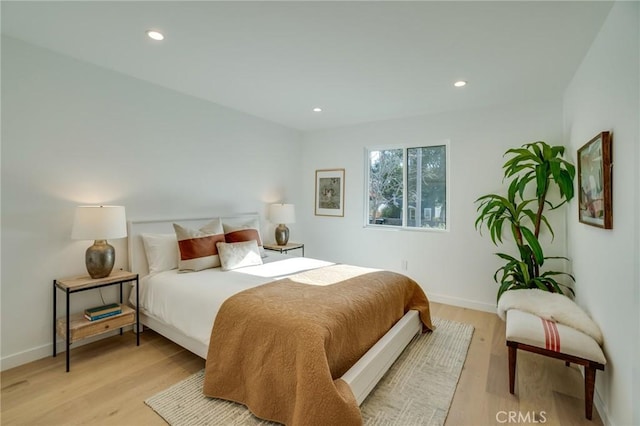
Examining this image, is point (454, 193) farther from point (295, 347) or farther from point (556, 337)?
point (295, 347)

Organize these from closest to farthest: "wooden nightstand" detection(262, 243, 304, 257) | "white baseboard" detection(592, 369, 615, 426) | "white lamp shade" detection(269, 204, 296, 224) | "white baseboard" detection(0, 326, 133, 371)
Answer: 1. "white baseboard" detection(592, 369, 615, 426)
2. "white baseboard" detection(0, 326, 133, 371)
3. "wooden nightstand" detection(262, 243, 304, 257)
4. "white lamp shade" detection(269, 204, 296, 224)

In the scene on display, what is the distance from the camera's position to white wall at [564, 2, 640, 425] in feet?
4.94

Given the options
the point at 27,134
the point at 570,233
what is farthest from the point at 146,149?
the point at 570,233

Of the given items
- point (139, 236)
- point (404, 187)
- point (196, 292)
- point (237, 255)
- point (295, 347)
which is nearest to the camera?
point (295, 347)

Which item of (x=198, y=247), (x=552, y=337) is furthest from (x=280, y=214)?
(x=552, y=337)

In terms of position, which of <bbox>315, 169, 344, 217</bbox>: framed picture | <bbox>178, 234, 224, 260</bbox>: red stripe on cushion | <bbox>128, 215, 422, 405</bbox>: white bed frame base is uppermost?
<bbox>315, 169, 344, 217</bbox>: framed picture

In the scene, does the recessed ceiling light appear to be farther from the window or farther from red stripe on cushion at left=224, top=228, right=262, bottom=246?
the window

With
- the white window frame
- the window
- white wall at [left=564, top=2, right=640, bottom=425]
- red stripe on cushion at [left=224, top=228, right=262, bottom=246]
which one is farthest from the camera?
the window

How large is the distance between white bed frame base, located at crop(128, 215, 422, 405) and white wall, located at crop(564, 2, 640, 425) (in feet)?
4.16

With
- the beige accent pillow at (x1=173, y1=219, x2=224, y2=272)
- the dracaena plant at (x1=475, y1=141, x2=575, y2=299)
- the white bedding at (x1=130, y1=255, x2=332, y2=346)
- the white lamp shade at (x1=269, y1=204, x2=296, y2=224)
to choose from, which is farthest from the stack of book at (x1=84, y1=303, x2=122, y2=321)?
the dracaena plant at (x1=475, y1=141, x2=575, y2=299)

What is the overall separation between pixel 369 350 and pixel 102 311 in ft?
7.35

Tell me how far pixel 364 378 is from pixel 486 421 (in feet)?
2.56

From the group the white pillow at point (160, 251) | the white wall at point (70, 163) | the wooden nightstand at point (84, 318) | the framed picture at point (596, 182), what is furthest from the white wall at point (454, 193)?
the wooden nightstand at point (84, 318)

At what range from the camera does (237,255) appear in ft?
10.1
